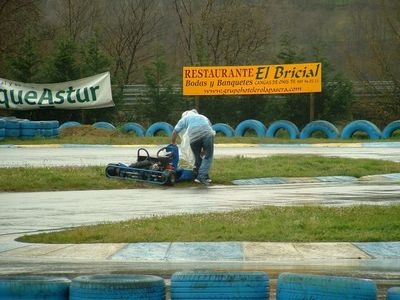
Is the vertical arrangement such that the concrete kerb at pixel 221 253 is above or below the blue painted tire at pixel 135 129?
below

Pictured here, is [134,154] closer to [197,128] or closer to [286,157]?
[286,157]

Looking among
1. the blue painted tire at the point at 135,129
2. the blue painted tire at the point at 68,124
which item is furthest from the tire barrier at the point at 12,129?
the blue painted tire at the point at 135,129

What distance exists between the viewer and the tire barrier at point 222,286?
22.1 ft

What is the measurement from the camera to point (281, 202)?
16141 millimetres

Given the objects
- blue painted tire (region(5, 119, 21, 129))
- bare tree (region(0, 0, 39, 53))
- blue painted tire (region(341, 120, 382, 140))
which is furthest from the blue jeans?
bare tree (region(0, 0, 39, 53))

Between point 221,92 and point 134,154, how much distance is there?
14.8m

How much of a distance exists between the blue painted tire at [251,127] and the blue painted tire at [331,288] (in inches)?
1339

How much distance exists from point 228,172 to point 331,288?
610 inches

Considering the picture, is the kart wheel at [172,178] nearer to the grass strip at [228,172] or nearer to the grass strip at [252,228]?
the grass strip at [228,172]

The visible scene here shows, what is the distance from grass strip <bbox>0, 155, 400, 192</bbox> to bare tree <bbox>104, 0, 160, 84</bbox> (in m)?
34.6

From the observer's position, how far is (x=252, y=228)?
12.4m

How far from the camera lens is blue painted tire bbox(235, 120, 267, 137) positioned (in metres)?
40.6

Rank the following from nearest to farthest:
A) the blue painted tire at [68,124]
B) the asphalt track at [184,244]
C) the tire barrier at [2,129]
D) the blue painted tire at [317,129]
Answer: the asphalt track at [184,244], the tire barrier at [2,129], the blue painted tire at [317,129], the blue painted tire at [68,124]

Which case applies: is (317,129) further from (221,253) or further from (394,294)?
(394,294)
